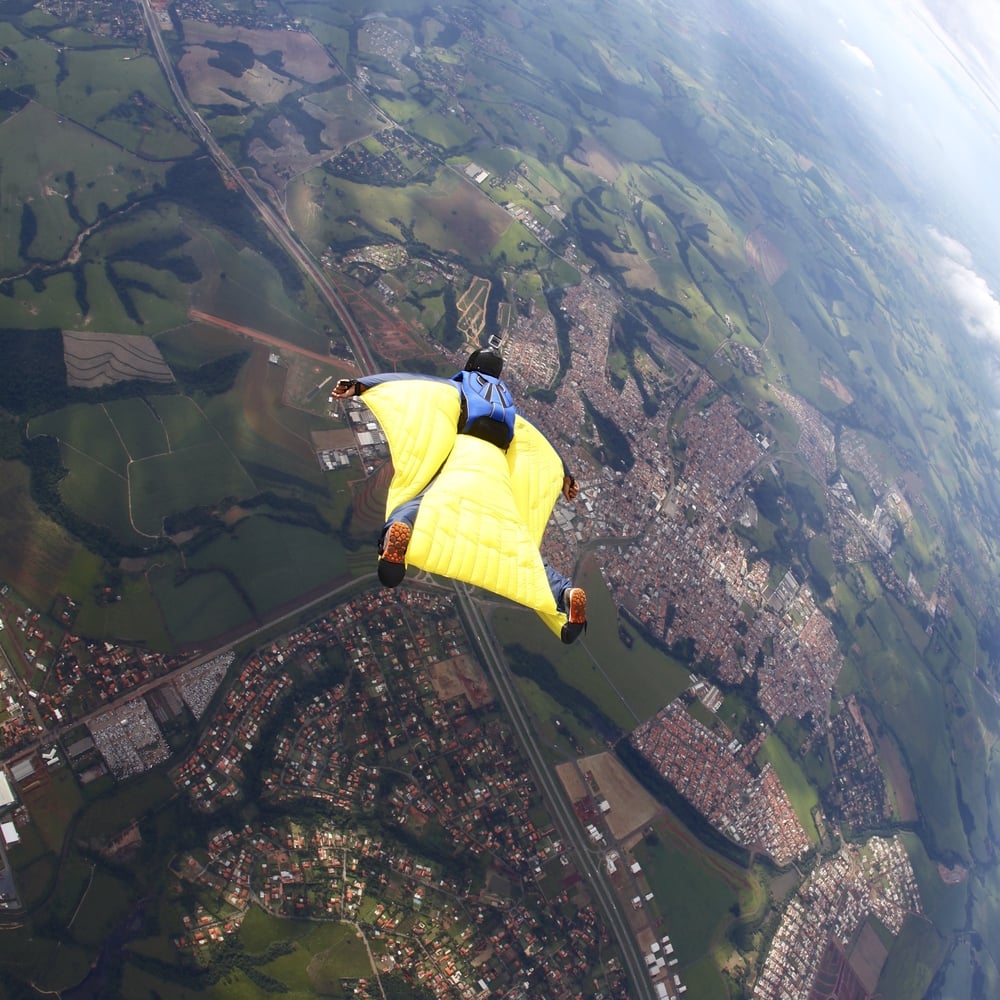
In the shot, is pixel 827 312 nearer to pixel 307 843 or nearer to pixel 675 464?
pixel 675 464

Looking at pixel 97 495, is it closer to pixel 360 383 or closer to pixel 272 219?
pixel 272 219

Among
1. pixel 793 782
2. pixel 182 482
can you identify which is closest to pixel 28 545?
pixel 182 482

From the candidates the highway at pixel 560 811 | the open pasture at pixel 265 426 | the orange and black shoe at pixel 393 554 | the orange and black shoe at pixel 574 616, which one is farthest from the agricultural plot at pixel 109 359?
the orange and black shoe at pixel 574 616

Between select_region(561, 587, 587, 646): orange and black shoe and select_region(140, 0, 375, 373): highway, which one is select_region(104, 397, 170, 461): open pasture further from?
select_region(561, 587, 587, 646): orange and black shoe

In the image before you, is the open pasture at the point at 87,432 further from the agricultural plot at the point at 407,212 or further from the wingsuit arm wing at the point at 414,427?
the wingsuit arm wing at the point at 414,427

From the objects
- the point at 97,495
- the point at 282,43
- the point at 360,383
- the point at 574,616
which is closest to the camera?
the point at 574,616

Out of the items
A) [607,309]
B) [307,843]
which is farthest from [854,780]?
[607,309]
